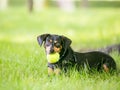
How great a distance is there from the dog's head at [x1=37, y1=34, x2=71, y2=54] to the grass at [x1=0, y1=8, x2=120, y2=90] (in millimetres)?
135

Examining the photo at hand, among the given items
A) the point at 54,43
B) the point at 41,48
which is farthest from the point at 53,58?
the point at 41,48

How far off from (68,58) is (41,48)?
1.15ft

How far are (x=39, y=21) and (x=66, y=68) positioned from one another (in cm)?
92

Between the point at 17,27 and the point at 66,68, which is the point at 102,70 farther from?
the point at 17,27

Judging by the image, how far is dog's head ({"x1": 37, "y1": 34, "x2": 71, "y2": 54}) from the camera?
7.73 feet

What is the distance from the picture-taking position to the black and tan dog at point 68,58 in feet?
7.80

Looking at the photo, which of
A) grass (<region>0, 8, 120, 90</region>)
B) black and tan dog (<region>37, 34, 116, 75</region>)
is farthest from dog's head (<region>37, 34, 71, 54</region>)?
grass (<region>0, 8, 120, 90</region>)

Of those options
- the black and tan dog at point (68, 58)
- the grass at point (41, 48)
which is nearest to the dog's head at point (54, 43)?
the black and tan dog at point (68, 58)

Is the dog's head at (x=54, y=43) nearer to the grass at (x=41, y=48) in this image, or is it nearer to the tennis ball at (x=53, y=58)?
the tennis ball at (x=53, y=58)

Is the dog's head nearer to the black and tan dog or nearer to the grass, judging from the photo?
the black and tan dog

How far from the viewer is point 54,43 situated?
2365mm

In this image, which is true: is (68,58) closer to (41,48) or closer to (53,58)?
(53,58)

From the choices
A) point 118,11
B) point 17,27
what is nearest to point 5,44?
point 17,27

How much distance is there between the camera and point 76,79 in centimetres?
241
